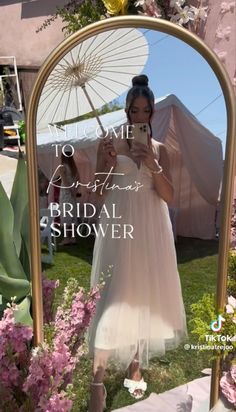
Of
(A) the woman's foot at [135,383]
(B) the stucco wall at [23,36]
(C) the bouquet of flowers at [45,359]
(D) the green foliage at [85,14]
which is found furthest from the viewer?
(B) the stucco wall at [23,36]

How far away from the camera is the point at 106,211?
1.37 metres

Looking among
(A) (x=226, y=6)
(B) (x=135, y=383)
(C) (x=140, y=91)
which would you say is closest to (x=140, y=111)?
(C) (x=140, y=91)

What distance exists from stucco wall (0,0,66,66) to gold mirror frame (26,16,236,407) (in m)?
2.36

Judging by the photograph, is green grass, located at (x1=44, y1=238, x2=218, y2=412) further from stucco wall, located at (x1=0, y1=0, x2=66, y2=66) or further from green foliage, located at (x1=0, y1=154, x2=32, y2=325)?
stucco wall, located at (x1=0, y1=0, x2=66, y2=66)

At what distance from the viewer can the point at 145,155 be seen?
1.34m

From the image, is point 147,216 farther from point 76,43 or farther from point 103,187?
point 76,43

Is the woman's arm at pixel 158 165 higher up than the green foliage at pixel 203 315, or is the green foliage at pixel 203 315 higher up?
the woman's arm at pixel 158 165

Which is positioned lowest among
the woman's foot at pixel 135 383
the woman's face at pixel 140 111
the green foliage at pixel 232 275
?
the woman's foot at pixel 135 383

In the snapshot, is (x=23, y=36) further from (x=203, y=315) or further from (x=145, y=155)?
(x=203, y=315)

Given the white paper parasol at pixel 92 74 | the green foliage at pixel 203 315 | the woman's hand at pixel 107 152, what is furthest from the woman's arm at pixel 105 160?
the green foliage at pixel 203 315

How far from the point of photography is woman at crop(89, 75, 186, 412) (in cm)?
134

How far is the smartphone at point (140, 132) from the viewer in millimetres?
1318

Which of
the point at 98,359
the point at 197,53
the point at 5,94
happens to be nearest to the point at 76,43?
the point at 197,53

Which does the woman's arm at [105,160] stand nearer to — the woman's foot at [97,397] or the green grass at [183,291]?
the green grass at [183,291]
